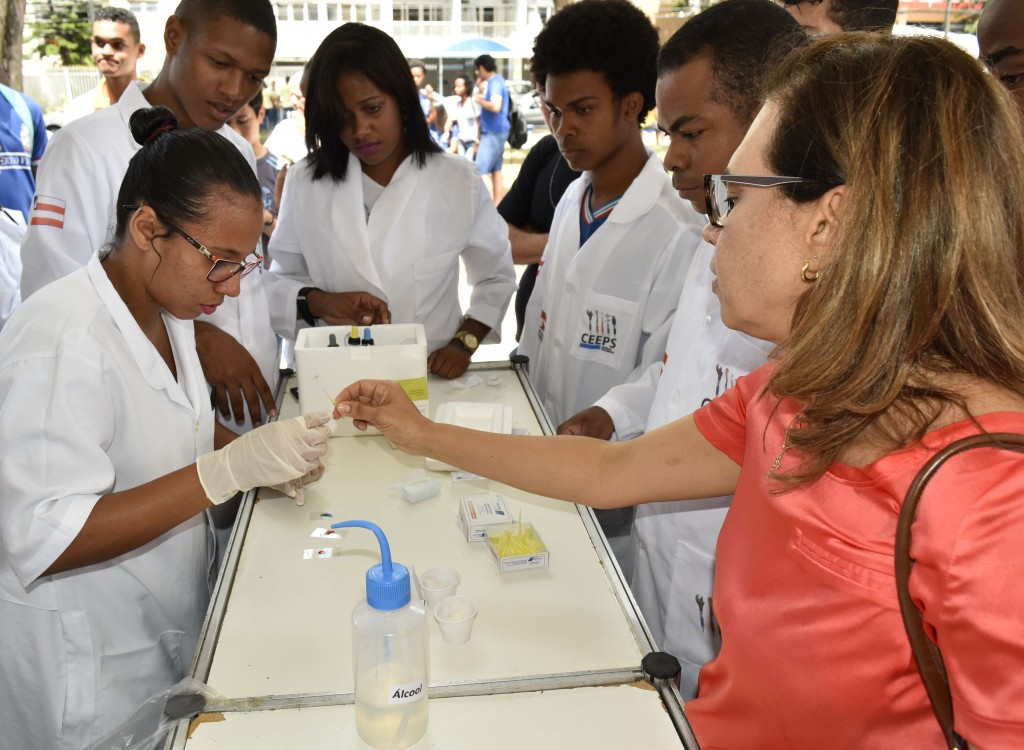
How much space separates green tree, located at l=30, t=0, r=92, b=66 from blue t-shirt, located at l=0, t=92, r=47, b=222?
48.4 ft

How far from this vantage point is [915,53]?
0.80 metres

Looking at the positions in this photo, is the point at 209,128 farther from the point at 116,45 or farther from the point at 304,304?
the point at 116,45

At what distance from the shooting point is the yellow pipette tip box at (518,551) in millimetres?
1397

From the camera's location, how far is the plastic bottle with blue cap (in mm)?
944

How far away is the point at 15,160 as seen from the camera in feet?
12.4

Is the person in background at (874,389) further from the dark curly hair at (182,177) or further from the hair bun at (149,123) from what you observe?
the hair bun at (149,123)

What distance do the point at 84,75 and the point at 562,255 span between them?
18073 millimetres

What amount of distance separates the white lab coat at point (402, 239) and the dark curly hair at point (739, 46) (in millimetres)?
1092

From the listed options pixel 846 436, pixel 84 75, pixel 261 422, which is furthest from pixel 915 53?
pixel 84 75

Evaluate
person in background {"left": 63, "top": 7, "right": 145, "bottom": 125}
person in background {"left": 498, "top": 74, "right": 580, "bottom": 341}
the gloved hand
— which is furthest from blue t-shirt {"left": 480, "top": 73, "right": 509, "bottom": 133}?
the gloved hand

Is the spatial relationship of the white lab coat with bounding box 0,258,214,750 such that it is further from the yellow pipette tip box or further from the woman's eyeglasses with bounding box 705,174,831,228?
the woman's eyeglasses with bounding box 705,174,831,228

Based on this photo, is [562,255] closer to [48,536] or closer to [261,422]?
[261,422]

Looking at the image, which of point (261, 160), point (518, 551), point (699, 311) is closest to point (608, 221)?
point (699, 311)

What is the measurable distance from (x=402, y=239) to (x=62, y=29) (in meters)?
17.7
